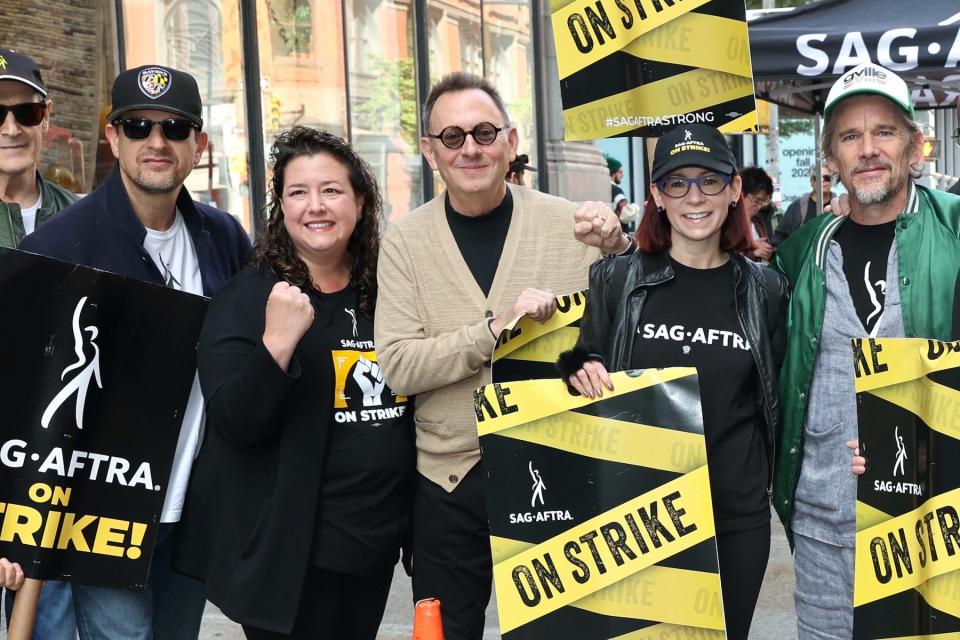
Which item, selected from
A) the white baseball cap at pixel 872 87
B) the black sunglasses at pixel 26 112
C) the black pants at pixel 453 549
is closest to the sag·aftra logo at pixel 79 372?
the black sunglasses at pixel 26 112

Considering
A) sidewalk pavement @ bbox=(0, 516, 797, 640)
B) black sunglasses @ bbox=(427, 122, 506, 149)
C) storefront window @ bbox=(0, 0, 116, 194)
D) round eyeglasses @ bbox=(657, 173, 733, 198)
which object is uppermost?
storefront window @ bbox=(0, 0, 116, 194)

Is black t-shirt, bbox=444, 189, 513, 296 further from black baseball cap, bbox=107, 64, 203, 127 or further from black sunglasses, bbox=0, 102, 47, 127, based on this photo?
black sunglasses, bbox=0, 102, 47, 127

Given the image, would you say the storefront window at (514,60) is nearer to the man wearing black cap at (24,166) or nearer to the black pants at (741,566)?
the man wearing black cap at (24,166)

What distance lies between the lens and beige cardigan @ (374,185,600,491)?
3338mm

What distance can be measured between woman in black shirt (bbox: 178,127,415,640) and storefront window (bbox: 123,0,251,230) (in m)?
7.70

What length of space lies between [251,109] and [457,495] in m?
8.84

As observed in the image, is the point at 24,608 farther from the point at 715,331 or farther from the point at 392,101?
the point at 392,101

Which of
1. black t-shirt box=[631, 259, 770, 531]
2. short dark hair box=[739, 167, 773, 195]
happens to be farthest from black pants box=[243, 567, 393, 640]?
short dark hair box=[739, 167, 773, 195]

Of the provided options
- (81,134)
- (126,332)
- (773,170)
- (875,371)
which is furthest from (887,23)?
(773,170)

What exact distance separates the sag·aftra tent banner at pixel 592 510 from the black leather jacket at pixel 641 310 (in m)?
0.14

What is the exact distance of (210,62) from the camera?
1129 centimetres

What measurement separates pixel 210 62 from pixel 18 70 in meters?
7.86

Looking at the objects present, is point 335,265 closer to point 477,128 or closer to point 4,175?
point 477,128

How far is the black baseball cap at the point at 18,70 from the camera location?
3.66 metres
